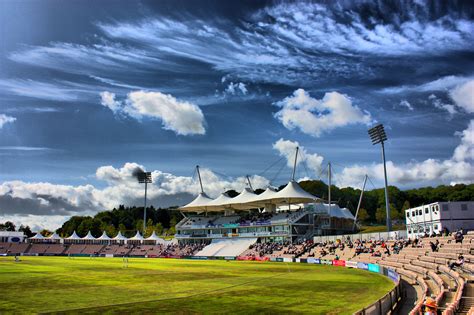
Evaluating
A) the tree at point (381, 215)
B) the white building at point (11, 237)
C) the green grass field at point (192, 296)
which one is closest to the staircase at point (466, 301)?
the green grass field at point (192, 296)

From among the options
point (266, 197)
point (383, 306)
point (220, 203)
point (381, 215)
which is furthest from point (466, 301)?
point (381, 215)

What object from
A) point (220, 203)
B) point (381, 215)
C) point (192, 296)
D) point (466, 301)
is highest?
point (220, 203)

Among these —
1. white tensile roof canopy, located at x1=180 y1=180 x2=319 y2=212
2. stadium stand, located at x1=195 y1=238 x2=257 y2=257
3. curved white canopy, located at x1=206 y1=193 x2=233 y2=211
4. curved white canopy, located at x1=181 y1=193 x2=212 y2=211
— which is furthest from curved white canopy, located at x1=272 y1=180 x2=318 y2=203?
curved white canopy, located at x1=181 y1=193 x2=212 y2=211

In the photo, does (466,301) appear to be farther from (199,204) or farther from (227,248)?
(199,204)

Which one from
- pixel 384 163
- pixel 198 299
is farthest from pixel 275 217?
pixel 198 299

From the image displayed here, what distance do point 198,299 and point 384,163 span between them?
6391cm

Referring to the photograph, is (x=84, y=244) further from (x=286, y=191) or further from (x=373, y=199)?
(x=373, y=199)

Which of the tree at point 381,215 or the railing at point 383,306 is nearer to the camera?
the railing at point 383,306

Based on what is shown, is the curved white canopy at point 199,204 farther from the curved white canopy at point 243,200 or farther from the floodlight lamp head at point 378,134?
the floodlight lamp head at point 378,134

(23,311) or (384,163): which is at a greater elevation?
(384,163)

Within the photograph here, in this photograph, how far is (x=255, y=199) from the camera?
110438 mm

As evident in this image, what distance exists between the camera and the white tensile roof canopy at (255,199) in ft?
341

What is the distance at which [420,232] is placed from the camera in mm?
71750

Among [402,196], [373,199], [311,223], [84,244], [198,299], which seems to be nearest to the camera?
[198,299]
